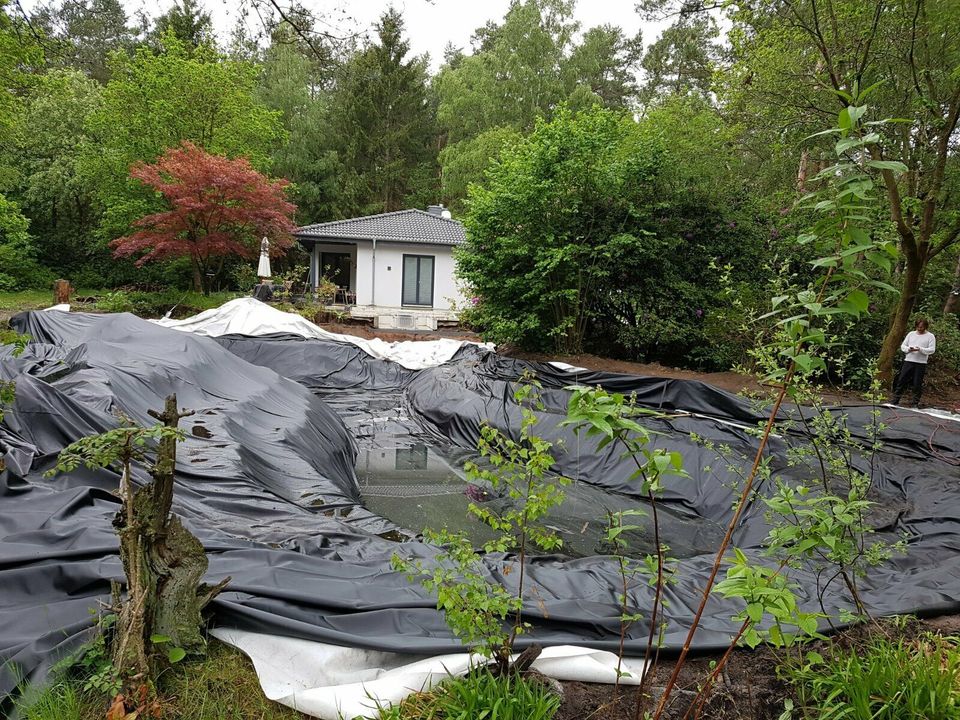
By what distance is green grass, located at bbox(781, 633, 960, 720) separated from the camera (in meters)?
1.92

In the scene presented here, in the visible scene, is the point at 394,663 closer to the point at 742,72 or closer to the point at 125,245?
the point at 742,72

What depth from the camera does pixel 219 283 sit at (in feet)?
58.9

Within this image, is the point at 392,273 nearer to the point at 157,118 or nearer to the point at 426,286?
the point at 426,286

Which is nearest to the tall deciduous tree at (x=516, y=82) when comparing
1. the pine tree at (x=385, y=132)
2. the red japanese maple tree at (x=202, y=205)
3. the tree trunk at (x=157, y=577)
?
the pine tree at (x=385, y=132)

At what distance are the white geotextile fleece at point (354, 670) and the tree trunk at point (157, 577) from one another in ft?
0.70

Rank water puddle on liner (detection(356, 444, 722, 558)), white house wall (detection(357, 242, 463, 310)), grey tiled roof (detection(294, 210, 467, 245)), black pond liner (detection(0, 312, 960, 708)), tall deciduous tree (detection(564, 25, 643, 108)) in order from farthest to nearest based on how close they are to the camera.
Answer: tall deciduous tree (detection(564, 25, 643, 108)), white house wall (detection(357, 242, 463, 310)), grey tiled roof (detection(294, 210, 467, 245)), water puddle on liner (detection(356, 444, 722, 558)), black pond liner (detection(0, 312, 960, 708))

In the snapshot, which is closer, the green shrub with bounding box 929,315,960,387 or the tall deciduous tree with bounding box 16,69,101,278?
the green shrub with bounding box 929,315,960,387

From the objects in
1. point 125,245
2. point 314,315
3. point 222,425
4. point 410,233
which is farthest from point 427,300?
point 222,425

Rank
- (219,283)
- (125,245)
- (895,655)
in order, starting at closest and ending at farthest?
(895,655), (125,245), (219,283)

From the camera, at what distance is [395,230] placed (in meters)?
18.2

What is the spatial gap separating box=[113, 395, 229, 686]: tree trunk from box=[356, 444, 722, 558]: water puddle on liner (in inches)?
101

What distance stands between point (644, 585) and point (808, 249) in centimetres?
781

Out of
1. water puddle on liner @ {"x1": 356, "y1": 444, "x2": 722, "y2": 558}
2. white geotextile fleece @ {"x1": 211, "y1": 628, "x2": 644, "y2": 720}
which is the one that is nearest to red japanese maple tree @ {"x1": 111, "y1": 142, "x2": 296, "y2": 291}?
water puddle on liner @ {"x1": 356, "y1": 444, "x2": 722, "y2": 558}

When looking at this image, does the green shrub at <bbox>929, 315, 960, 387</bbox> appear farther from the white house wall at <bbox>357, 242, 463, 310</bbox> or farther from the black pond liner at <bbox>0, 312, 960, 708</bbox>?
the white house wall at <bbox>357, 242, 463, 310</bbox>
